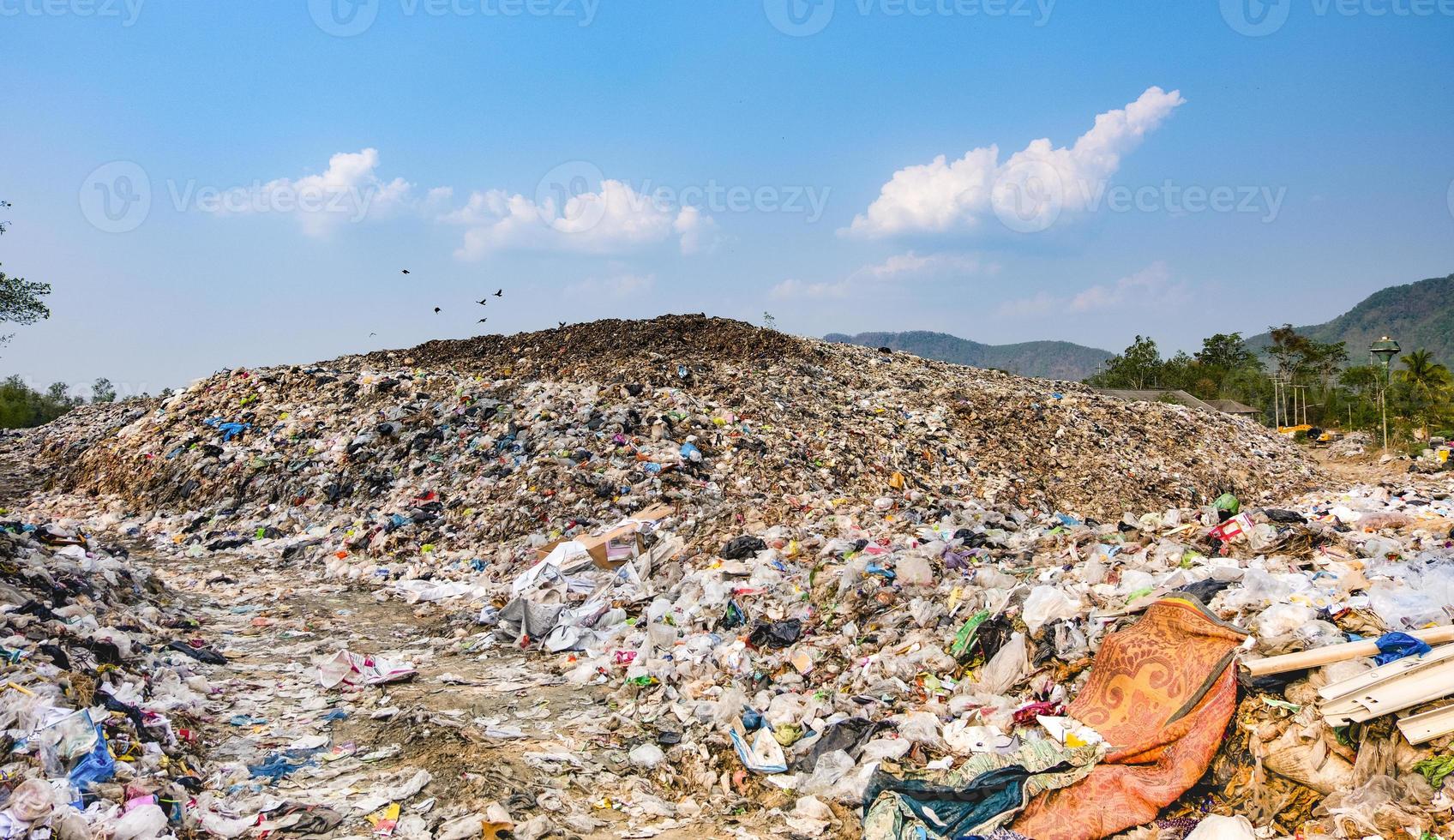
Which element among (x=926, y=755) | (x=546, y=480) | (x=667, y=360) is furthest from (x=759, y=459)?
(x=926, y=755)

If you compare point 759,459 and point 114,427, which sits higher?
point 114,427

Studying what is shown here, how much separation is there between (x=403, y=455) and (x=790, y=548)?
6.17 metres

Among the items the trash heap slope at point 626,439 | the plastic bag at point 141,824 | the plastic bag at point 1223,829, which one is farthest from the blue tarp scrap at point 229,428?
the plastic bag at point 1223,829

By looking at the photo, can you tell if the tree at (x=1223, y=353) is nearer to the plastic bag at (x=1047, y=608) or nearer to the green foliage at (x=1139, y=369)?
the green foliage at (x=1139, y=369)

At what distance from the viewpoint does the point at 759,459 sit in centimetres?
1027

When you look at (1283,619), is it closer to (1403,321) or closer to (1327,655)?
(1327,655)

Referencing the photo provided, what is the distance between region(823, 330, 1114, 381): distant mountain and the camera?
153250mm

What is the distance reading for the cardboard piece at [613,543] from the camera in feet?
25.1

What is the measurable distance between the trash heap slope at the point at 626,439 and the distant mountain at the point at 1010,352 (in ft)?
447

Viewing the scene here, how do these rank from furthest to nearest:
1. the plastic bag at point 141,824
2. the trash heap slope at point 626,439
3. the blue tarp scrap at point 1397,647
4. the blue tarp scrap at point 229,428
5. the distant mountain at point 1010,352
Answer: the distant mountain at point 1010,352, the blue tarp scrap at point 229,428, the trash heap slope at point 626,439, the blue tarp scrap at point 1397,647, the plastic bag at point 141,824

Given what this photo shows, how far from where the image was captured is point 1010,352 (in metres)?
170

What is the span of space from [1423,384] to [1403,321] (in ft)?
410

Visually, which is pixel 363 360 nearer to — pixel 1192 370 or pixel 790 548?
pixel 790 548

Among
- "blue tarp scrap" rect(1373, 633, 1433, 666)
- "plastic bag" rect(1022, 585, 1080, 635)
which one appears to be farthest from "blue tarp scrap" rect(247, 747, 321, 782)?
"blue tarp scrap" rect(1373, 633, 1433, 666)
